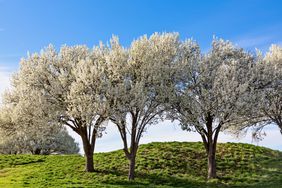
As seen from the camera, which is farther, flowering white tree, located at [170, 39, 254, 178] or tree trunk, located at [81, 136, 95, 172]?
tree trunk, located at [81, 136, 95, 172]

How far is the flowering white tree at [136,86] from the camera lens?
130 ft

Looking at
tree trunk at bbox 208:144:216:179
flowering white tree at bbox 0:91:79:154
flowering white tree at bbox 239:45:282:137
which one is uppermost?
flowering white tree at bbox 239:45:282:137

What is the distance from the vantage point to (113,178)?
136ft

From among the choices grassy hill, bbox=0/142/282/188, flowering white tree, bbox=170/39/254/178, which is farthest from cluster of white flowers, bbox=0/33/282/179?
grassy hill, bbox=0/142/282/188

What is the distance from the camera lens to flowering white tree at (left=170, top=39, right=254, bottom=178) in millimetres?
42188

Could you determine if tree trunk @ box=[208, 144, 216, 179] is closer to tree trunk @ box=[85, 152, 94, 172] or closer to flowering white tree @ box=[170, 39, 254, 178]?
flowering white tree @ box=[170, 39, 254, 178]

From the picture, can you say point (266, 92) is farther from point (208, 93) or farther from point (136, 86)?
point (136, 86)

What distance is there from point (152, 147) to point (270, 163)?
1614cm

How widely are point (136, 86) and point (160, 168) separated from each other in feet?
40.5

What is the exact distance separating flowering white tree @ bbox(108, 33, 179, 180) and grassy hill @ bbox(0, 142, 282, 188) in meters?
4.06

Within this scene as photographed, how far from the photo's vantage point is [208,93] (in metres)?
42.7

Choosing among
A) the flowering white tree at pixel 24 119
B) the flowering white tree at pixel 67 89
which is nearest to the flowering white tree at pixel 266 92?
the flowering white tree at pixel 67 89

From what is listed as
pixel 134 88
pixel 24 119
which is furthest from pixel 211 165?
pixel 24 119

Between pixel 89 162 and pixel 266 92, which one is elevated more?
pixel 266 92
